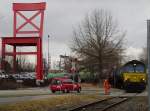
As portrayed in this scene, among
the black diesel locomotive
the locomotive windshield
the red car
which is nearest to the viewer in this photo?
the red car

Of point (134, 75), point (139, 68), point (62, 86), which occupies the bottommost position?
point (62, 86)

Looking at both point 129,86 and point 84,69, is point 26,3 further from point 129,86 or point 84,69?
point 84,69

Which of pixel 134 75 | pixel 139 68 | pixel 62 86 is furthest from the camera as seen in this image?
pixel 139 68

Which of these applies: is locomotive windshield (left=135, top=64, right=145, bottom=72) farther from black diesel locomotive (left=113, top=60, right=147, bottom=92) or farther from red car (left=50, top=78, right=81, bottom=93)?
red car (left=50, top=78, right=81, bottom=93)

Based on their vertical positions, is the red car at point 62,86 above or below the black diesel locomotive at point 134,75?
below

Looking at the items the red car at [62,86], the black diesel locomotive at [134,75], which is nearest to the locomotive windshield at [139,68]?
the black diesel locomotive at [134,75]

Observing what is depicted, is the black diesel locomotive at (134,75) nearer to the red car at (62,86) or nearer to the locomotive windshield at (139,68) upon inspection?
the locomotive windshield at (139,68)

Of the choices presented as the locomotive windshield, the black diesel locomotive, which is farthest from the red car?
the locomotive windshield

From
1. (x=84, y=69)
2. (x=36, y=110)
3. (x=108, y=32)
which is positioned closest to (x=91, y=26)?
(x=108, y=32)

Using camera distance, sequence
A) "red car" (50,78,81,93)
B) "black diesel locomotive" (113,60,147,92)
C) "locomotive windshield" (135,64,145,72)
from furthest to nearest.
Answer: "locomotive windshield" (135,64,145,72) → "black diesel locomotive" (113,60,147,92) → "red car" (50,78,81,93)

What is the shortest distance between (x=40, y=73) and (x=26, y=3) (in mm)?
8634

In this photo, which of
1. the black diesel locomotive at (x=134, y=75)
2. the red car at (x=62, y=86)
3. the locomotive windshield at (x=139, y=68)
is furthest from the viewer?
the locomotive windshield at (x=139, y=68)

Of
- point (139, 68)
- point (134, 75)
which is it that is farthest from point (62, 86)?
point (139, 68)

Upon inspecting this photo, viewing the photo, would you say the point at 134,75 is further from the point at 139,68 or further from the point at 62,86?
the point at 62,86
